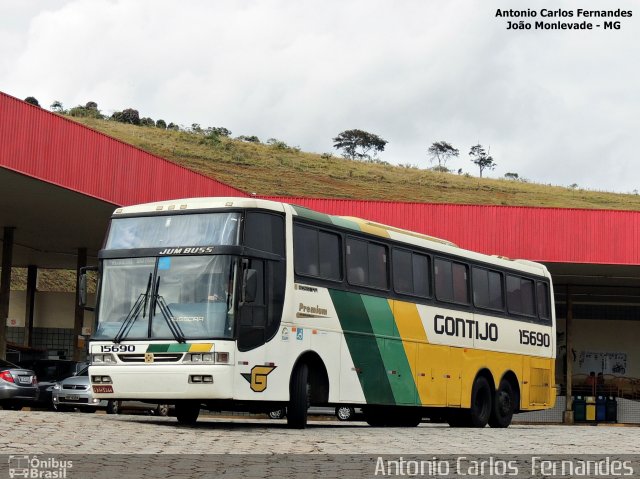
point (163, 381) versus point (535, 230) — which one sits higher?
point (535, 230)

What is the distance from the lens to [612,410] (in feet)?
132

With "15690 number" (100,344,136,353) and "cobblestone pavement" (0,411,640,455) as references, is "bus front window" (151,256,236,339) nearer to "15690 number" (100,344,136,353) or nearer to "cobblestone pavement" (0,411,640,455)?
"15690 number" (100,344,136,353)

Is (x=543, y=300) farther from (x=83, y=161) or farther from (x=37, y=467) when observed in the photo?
(x=37, y=467)

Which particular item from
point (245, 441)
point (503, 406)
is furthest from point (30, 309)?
point (245, 441)

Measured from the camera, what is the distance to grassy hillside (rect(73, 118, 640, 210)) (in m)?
96.8

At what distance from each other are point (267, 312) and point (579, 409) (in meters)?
26.2

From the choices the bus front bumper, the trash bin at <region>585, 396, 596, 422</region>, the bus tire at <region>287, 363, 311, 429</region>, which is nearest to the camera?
the bus front bumper

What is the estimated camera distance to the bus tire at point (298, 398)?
1766 cm

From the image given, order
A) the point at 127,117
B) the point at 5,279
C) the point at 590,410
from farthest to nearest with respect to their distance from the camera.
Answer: the point at 127,117 < the point at 590,410 < the point at 5,279

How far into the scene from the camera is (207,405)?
17703mm

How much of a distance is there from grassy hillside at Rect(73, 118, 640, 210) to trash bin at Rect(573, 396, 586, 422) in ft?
167

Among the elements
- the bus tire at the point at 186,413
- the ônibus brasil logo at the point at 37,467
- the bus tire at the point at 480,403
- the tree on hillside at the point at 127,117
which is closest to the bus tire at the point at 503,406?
the bus tire at the point at 480,403

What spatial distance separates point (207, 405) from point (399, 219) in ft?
67.4

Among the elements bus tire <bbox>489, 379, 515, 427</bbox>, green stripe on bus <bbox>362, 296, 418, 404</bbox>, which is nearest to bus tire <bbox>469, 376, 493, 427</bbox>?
bus tire <bbox>489, 379, 515, 427</bbox>
